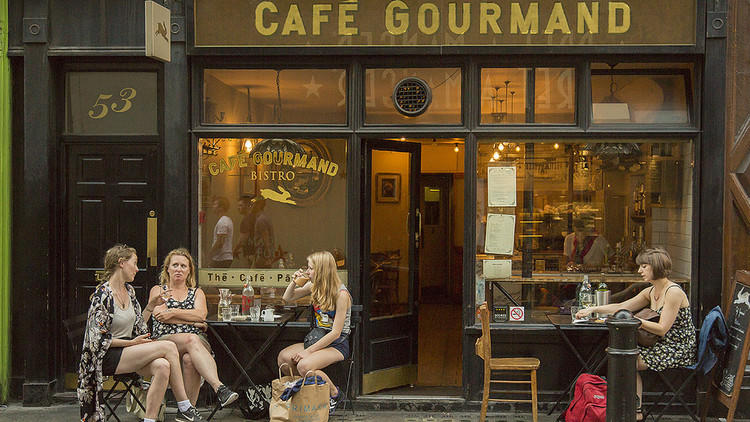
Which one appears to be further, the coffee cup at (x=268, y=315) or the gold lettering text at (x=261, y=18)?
the gold lettering text at (x=261, y=18)

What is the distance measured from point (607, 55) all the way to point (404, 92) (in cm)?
198

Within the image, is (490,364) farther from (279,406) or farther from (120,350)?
(120,350)

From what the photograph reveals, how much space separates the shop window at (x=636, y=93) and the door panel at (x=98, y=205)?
14.8ft

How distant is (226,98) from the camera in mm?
7410

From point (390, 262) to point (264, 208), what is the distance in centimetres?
139

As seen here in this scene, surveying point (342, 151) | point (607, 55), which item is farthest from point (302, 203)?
point (607, 55)

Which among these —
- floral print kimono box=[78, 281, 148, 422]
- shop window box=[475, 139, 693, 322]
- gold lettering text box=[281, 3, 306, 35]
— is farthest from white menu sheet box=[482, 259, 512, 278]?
floral print kimono box=[78, 281, 148, 422]

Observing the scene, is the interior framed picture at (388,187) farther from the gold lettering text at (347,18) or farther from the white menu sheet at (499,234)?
the gold lettering text at (347,18)

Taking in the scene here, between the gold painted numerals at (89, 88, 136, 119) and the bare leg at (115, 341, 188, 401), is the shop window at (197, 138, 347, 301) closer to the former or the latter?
the gold painted numerals at (89, 88, 136, 119)

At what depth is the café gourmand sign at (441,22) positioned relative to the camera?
7.01 metres

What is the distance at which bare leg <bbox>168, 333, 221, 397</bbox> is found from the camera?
6.44 meters

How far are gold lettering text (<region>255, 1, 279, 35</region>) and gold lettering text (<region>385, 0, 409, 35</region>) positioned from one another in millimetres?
1076

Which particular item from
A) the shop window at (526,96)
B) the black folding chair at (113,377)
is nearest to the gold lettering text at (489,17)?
the shop window at (526,96)

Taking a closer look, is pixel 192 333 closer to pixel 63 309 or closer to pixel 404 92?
pixel 63 309
